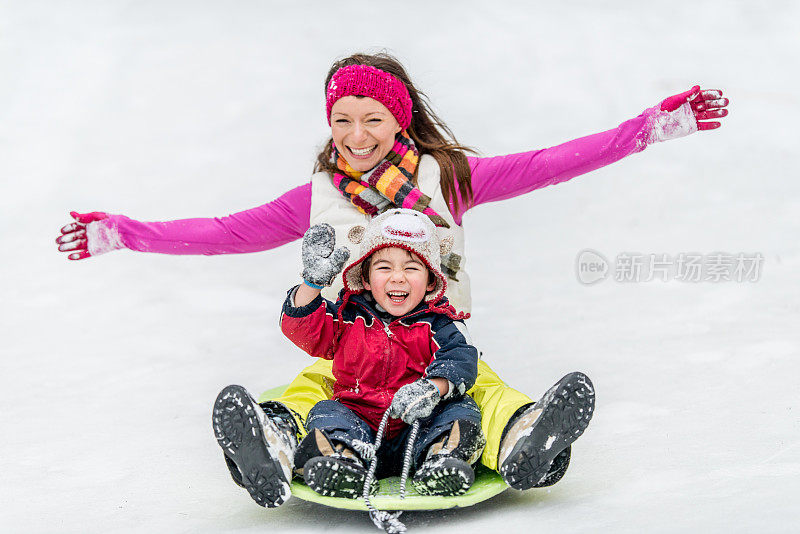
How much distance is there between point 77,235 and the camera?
2.89 m

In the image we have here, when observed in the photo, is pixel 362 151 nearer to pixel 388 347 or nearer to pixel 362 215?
pixel 362 215

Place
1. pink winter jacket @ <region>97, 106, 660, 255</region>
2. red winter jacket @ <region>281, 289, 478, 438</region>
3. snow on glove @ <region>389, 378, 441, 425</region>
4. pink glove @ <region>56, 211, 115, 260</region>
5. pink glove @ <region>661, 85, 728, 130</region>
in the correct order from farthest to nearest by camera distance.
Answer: pink glove @ <region>56, 211, 115, 260</region>, pink winter jacket @ <region>97, 106, 660, 255</region>, pink glove @ <region>661, 85, 728, 130</region>, red winter jacket @ <region>281, 289, 478, 438</region>, snow on glove @ <region>389, 378, 441, 425</region>

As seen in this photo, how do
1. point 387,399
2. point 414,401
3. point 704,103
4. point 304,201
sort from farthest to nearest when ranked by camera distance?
point 304,201 < point 704,103 < point 387,399 < point 414,401

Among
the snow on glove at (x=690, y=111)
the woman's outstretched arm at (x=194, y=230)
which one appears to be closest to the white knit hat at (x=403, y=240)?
the woman's outstretched arm at (x=194, y=230)

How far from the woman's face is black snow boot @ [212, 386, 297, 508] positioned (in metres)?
0.84

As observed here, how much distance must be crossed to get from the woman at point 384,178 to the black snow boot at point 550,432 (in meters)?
0.28

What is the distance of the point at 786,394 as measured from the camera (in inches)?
114

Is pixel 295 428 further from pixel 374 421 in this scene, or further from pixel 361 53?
pixel 361 53

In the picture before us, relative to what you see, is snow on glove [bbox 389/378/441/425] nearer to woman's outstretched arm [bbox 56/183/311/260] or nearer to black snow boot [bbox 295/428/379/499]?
black snow boot [bbox 295/428/379/499]

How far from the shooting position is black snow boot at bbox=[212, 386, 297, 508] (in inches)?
80.0

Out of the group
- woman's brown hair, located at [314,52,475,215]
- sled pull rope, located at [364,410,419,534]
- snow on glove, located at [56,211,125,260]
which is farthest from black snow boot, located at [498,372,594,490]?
snow on glove, located at [56,211,125,260]

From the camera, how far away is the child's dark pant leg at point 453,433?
2.15 m

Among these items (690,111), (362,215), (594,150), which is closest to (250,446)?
(362,215)

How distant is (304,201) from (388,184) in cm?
32
